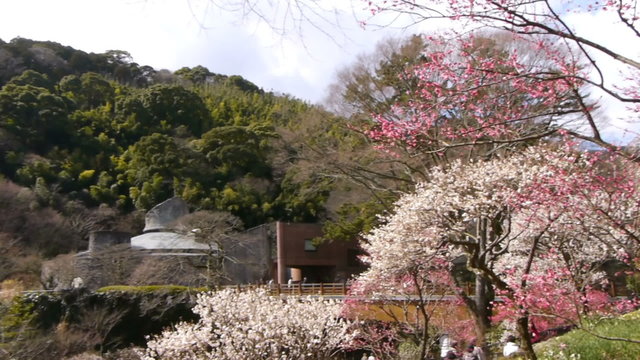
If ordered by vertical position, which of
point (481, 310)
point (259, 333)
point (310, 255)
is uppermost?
point (310, 255)

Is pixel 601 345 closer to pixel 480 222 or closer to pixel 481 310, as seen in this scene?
pixel 480 222

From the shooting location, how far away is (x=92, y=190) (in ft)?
117

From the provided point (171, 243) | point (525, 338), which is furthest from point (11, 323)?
point (171, 243)

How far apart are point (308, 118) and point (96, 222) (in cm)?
1897

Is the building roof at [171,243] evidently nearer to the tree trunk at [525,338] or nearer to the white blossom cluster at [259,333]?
the white blossom cluster at [259,333]

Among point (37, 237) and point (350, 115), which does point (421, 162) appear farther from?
point (37, 237)

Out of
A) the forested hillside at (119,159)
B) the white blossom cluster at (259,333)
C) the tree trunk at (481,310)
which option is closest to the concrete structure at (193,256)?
the forested hillside at (119,159)

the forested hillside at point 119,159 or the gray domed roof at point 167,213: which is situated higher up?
the forested hillside at point 119,159

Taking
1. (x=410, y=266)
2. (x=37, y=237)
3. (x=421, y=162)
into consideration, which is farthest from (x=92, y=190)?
(x=410, y=266)

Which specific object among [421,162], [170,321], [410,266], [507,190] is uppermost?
[421,162]

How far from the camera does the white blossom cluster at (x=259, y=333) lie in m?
10.9

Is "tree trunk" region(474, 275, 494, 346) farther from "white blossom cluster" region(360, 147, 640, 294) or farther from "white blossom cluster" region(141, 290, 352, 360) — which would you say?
"white blossom cluster" region(141, 290, 352, 360)

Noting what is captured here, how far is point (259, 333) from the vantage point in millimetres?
10969

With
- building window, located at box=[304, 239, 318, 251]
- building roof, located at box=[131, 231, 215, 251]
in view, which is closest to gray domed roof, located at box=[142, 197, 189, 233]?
building roof, located at box=[131, 231, 215, 251]
